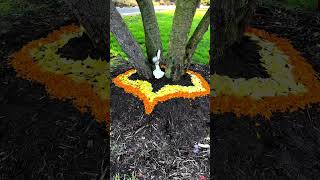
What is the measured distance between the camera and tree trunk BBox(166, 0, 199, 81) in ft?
12.1

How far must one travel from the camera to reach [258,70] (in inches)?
195

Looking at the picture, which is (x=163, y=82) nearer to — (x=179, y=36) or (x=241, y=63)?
(x=179, y=36)

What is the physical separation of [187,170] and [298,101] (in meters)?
1.89

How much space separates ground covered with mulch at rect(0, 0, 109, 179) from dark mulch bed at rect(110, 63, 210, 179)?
20cm

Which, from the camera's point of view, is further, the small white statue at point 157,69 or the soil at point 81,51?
the soil at point 81,51

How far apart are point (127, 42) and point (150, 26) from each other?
413mm

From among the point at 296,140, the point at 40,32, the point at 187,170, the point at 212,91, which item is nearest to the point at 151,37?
the point at 212,91

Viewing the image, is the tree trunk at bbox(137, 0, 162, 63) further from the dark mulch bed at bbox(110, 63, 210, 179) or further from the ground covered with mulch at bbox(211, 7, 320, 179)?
the ground covered with mulch at bbox(211, 7, 320, 179)

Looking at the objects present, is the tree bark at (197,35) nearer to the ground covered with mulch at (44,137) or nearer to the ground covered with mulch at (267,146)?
the ground covered with mulch at (267,146)

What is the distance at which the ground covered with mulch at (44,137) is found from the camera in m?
3.54

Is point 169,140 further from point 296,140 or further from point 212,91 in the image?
point 296,140

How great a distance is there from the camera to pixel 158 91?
13.5ft

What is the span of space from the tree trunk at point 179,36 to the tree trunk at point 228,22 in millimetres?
1132

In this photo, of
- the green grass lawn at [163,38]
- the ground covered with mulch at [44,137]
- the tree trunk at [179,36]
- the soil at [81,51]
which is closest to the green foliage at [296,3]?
the green grass lawn at [163,38]
